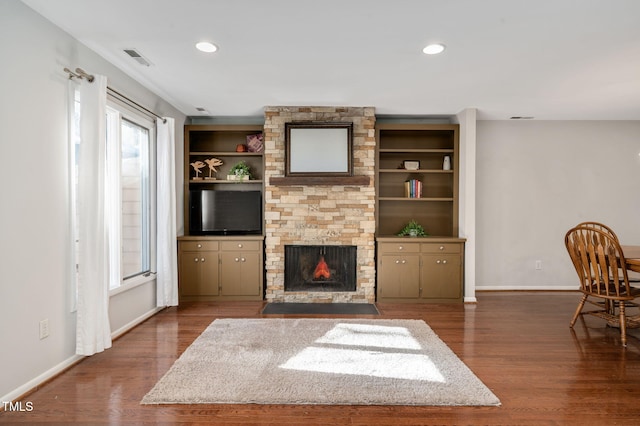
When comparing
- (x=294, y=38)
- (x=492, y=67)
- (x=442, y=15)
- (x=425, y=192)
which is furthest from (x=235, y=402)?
(x=425, y=192)

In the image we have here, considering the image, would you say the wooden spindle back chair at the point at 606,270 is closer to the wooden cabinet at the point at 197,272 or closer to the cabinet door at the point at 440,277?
the cabinet door at the point at 440,277

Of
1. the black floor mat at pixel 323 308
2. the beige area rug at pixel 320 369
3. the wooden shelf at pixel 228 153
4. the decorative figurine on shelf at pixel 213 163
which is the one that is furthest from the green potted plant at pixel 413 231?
the decorative figurine on shelf at pixel 213 163

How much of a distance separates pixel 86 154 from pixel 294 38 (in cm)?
177

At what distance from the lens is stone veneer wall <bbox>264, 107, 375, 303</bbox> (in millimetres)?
4848

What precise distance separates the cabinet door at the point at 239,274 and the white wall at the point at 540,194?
123 inches

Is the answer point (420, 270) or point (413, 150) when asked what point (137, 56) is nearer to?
point (413, 150)

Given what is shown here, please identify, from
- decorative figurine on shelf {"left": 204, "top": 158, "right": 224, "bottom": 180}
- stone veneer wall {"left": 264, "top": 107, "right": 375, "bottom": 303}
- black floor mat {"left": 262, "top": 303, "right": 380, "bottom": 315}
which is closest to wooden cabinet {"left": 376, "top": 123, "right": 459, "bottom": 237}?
stone veneer wall {"left": 264, "top": 107, "right": 375, "bottom": 303}

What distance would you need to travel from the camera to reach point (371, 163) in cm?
487

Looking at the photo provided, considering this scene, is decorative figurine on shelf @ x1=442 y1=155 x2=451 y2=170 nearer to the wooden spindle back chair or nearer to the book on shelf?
the book on shelf

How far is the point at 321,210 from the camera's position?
16.0ft

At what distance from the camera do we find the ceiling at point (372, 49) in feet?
7.97

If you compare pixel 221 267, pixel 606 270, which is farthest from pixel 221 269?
pixel 606 270

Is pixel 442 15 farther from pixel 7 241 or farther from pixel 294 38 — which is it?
pixel 7 241

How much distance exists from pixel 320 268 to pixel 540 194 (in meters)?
3.30
